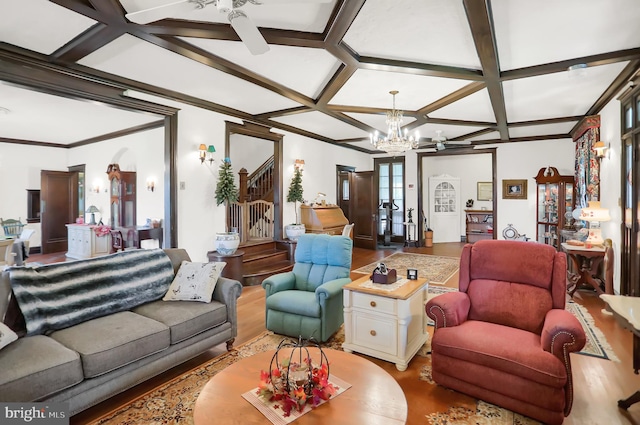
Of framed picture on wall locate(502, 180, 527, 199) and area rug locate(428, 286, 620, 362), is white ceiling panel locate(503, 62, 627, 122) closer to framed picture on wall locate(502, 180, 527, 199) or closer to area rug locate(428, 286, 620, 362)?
framed picture on wall locate(502, 180, 527, 199)

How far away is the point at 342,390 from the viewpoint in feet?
5.37

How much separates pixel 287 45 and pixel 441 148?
600 centimetres

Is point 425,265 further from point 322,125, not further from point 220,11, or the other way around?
point 220,11

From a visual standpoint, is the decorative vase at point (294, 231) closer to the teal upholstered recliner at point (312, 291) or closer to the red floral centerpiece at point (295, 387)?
the teal upholstered recliner at point (312, 291)

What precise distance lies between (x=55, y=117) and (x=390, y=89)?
577 cm

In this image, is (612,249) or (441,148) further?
(441,148)

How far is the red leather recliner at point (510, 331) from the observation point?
193 centimetres

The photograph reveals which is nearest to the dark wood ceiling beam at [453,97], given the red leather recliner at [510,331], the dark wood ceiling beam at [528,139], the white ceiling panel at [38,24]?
the red leather recliner at [510,331]

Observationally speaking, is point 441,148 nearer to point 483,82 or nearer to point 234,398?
point 483,82

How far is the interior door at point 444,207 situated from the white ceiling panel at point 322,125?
3784mm

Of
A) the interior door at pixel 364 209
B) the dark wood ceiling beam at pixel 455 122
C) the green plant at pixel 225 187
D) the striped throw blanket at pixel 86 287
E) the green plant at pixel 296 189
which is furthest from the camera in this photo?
the interior door at pixel 364 209

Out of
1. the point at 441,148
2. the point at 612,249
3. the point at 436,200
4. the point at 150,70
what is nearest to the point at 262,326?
the point at 150,70

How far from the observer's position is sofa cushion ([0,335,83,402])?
5.67 ft

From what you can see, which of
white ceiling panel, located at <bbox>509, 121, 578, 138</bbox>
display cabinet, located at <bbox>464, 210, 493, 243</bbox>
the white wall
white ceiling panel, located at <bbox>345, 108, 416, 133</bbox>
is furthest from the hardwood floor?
the white wall
